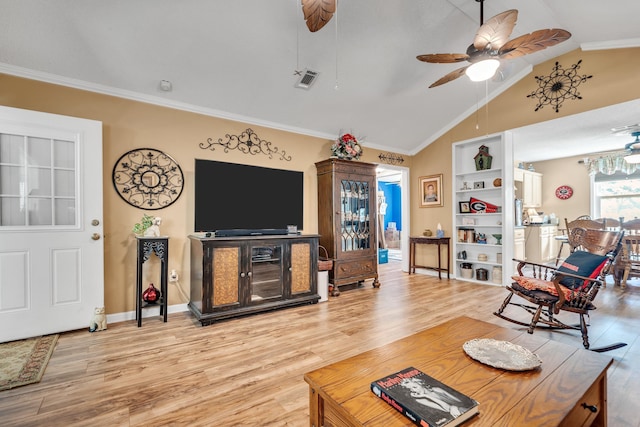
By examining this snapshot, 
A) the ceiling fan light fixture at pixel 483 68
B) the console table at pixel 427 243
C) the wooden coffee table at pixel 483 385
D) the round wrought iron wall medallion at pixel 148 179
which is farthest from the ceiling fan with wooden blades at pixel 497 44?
the console table at pixel 427 243

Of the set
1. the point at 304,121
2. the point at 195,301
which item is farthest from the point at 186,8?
the point at 195,301

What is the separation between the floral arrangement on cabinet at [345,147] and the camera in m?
4.32

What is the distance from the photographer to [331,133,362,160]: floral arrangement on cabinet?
4.32 meters

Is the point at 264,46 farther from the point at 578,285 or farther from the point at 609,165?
the point at 609,165

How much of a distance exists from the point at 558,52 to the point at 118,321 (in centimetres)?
638

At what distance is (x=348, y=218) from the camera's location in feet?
14.2

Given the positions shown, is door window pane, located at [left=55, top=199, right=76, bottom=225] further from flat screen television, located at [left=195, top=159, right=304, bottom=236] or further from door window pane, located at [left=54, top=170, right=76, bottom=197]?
flat screen television, located at [left=195, top=159, right=304, bottom=236]

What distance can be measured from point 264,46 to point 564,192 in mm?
7289

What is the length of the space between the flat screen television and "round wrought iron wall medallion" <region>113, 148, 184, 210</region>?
297 millimetres

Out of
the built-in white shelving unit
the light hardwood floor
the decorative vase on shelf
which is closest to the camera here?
the light hardwood floor

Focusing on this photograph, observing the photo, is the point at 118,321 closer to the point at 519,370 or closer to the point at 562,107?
the point at 519,370

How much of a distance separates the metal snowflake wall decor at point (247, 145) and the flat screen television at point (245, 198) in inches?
13.6

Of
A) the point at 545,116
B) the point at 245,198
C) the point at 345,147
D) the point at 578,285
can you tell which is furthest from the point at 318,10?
the point at 545,116

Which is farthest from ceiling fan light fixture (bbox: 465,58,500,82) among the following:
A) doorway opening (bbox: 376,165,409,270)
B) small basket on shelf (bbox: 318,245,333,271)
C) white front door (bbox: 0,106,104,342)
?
doorway opening (bbox: 376,165,409,270)
